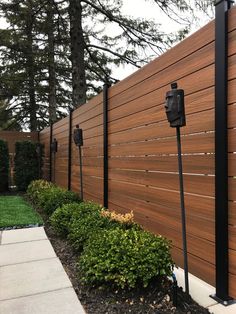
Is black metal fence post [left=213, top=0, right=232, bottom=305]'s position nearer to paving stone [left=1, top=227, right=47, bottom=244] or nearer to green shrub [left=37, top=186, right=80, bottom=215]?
paving stone [left=1, top=227, right=47, bottom=244]

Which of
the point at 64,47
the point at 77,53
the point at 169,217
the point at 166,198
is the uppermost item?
the point at 64,47

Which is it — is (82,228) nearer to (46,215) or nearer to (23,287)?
(23,287)

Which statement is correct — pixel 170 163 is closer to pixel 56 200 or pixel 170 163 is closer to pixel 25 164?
pixel 56 200

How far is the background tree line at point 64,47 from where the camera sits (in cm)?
1037

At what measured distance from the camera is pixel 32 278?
337cm

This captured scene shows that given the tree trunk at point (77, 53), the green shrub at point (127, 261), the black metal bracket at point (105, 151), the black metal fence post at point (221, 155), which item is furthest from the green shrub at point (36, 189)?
the black metal fence post at point (221, 155)

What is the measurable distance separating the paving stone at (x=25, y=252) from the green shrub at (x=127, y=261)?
1.02 m

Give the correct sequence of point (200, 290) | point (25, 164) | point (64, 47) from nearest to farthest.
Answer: point (200, 290), point (25, 164), point (64, 47)

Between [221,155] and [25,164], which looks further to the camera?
[25,164]

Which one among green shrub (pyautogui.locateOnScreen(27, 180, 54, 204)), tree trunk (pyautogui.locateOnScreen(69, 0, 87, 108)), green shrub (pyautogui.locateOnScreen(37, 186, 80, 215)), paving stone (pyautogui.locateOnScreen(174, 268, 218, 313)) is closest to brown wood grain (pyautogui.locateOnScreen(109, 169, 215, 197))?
paving stone (pyautogui.locateOnScreen(174, 268, 218, 313))

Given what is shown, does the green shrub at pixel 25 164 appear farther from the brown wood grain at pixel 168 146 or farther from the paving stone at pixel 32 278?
the paving stone at pixel 32 278

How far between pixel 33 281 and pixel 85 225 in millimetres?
1031

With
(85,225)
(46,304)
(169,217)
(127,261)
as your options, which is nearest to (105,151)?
(85,225)

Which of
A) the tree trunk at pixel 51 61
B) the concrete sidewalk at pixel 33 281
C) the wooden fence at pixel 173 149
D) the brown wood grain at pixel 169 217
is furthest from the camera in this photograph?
the tree trunk at pixel 51 61
